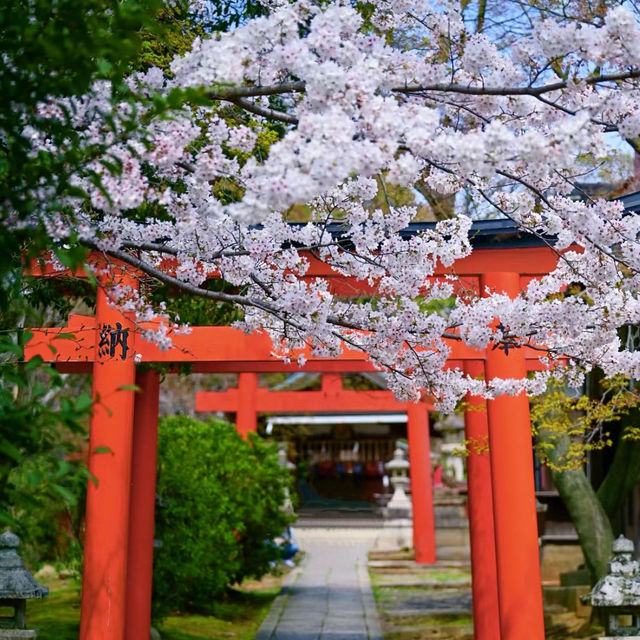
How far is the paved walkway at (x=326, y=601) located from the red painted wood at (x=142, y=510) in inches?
100

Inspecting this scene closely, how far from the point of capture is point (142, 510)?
8055mm

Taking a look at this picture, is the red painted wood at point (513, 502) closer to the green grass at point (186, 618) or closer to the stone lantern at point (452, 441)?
the green grass at point (186, 618)

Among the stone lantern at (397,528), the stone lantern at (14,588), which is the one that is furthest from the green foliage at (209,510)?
the stone lantern at (397,528)

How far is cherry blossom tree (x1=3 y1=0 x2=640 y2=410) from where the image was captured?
3.33m

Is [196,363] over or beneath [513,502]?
over

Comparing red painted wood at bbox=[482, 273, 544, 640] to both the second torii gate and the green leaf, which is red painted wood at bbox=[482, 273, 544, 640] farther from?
the second torii gate

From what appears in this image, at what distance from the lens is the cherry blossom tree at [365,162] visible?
3.33m

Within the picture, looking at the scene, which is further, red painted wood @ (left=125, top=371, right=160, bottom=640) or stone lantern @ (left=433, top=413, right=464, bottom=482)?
stone lantern @ (left=433, top=413, right=464, bottom=482)

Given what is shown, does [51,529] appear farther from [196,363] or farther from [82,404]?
[82,404]

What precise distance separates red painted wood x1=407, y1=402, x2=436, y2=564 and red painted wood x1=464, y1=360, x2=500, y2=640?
803 cm

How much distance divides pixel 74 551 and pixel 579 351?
21.4ft

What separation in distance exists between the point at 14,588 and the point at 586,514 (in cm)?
588

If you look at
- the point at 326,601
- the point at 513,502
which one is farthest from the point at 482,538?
the point at 326,601

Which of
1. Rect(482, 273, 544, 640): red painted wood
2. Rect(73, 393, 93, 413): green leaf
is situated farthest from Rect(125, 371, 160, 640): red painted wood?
Rect(73, 393, 93, 413): green leaf
